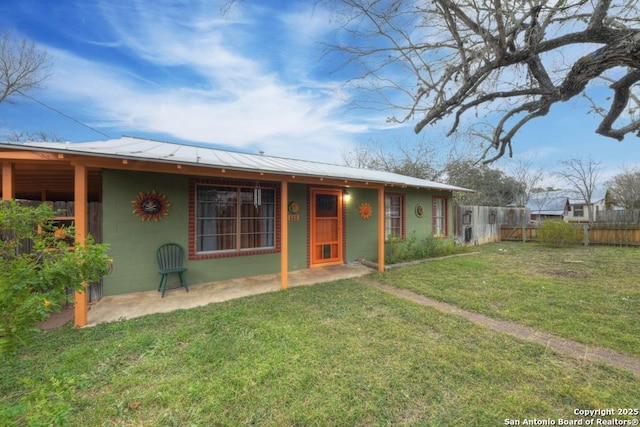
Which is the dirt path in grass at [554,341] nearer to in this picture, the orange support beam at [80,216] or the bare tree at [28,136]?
the orange support beam at [80,216]

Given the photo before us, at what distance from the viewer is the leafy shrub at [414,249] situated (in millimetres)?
7918

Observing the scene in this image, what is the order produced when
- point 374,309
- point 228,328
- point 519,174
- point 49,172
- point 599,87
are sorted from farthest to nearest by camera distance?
A: point 519,174 → point 49,172 → point 599,87 → point 374,309 → point 228,328

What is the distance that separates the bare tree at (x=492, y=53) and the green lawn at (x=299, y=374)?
9.61ft

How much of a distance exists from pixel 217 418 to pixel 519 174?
90.4 feet

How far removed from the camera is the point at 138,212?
4977 mm

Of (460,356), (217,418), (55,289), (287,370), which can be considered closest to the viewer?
(55,289)

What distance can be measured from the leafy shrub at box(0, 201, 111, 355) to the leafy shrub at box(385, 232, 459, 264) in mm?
6872

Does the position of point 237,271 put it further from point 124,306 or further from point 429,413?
point 429,413

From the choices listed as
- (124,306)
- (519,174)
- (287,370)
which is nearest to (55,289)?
(287,370)

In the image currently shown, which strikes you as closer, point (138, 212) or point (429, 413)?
point (429, 413)

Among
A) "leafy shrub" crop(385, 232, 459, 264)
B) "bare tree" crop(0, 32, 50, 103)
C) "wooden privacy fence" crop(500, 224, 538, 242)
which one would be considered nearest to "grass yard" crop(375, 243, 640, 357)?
"leafy shrub" crop(385, 232, 459, 264)

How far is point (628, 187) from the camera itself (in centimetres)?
2262

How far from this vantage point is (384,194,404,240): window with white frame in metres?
8.75

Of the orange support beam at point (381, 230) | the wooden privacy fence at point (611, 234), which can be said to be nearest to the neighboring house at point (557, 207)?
the wooden privacy fence at point (611, 234)
